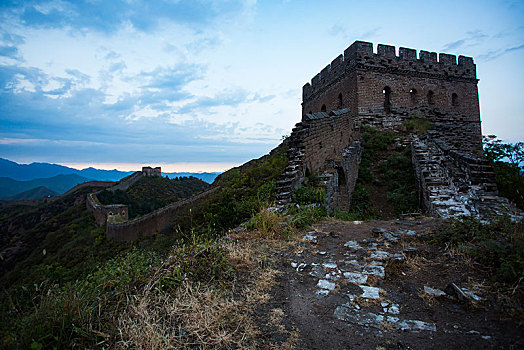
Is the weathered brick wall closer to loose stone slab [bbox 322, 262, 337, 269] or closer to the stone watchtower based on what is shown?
the stone watchtower

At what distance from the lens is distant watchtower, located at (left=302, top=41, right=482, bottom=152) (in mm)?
13438

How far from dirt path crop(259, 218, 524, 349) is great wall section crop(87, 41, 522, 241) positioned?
2399mm

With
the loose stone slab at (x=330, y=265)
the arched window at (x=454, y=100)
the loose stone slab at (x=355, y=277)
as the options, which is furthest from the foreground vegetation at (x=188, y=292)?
the arched window at (x=454, y=100)

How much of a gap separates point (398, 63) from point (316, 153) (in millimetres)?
10648

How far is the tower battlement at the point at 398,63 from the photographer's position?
1336 cm

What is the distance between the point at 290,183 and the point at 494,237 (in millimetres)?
3438

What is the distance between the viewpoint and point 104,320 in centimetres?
193

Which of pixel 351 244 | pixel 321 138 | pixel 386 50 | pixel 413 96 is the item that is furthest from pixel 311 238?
pixel 413 96

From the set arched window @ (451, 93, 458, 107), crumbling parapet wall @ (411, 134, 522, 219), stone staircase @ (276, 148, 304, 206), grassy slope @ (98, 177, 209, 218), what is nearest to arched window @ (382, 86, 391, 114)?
arched window @ (451, 93, 458, 107)

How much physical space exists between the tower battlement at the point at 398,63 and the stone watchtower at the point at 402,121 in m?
0.05

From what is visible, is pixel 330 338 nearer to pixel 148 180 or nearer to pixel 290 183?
pixel 290 183

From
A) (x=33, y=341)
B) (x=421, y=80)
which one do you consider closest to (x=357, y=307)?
(x=33, y=341)

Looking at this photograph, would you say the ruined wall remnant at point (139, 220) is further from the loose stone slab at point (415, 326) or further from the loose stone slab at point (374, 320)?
the loose stone slab at point (415, 326)

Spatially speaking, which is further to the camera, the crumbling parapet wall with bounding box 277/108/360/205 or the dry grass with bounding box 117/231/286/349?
the crumbling parapet wall with bounding box 277/108/360/205
